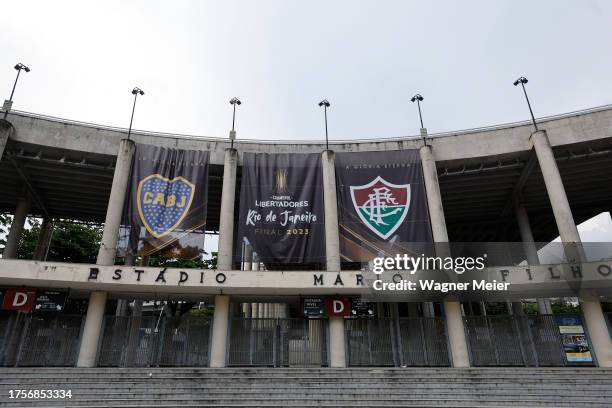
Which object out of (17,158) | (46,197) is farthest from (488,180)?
(46,197)

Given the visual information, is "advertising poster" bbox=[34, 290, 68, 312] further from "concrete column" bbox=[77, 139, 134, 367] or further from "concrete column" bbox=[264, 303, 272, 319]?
"concrete column" bbox=[264, 303, 272, 319]

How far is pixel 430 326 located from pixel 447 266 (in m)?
2.98

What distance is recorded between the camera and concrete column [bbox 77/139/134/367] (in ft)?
54.4

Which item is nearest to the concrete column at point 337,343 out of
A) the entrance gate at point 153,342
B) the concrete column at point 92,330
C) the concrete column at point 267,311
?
the entrance gate at point 153,342

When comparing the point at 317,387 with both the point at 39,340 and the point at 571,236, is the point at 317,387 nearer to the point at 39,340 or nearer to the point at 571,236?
the point at 39,340

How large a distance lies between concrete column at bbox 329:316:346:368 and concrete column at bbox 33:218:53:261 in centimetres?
2120

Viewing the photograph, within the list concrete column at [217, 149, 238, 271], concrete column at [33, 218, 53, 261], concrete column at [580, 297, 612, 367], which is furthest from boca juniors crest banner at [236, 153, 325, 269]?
concrete column at [33, 218, 53, 261]

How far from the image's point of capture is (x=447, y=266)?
59.5 ft

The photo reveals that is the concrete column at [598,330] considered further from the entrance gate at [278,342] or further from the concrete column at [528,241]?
the entrance gate at [278,342]

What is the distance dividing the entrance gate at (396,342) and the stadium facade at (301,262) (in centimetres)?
6

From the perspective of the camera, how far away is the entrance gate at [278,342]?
17.8m

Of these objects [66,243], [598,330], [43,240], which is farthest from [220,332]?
[66,243]

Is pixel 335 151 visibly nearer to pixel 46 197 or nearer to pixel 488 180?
pixel 488 180

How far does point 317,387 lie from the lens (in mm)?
13961
